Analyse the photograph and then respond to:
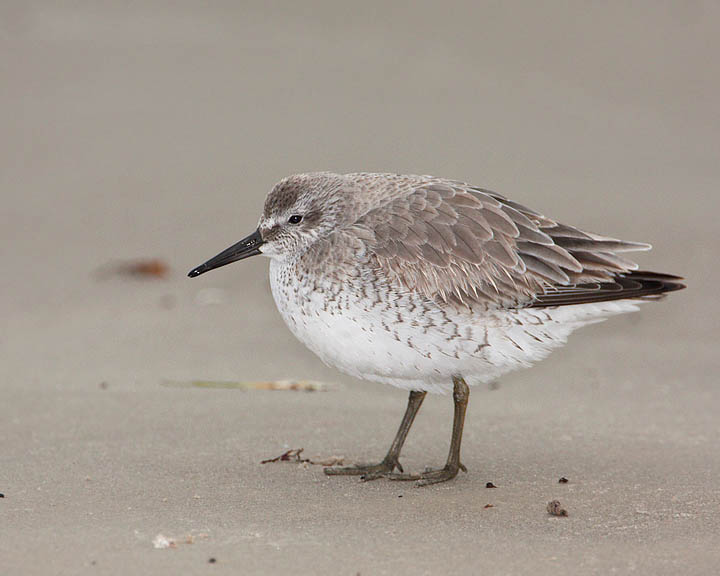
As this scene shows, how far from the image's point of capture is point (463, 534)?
4.60m

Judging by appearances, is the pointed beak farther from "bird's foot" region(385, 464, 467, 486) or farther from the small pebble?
the small pebble

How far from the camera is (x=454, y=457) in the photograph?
219 inches

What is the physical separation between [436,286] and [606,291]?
0.91 meters

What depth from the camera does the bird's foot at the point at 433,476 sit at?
5508 millimetres

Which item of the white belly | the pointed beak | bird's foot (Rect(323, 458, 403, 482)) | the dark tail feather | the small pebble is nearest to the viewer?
the small pebble

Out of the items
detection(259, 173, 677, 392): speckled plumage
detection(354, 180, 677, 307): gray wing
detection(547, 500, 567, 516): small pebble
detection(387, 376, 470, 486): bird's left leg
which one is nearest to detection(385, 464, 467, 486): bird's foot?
detection(387, 376, 470, 486): bird's left leg

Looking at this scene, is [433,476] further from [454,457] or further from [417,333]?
[417,333]

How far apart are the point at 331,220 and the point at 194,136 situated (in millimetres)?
5499

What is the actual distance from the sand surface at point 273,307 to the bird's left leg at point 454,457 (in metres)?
0.07

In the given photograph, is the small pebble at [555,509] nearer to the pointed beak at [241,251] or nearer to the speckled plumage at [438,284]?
the speckled plumage at [438,284]

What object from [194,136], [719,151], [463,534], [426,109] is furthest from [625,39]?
[463,534]

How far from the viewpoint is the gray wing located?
5.48 metres

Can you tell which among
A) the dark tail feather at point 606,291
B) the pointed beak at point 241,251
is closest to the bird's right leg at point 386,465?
the dark tail feather at point 606,291

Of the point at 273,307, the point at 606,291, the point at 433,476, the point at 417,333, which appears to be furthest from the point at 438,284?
the point at 273,307
